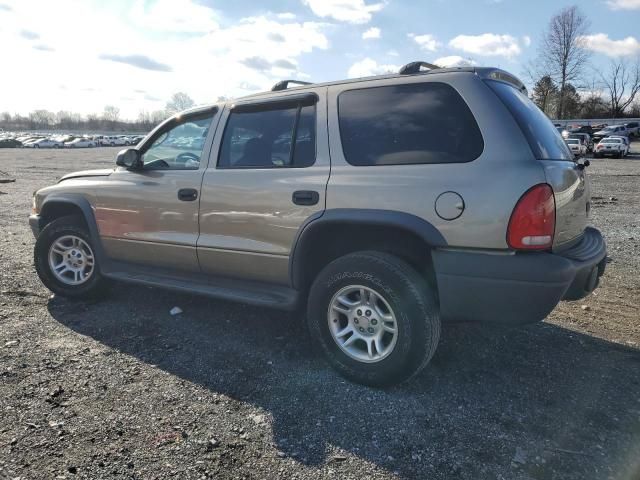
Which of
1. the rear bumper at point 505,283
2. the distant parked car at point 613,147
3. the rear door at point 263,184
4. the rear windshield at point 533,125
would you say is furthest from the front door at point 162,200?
the distant parked car at point 613,147

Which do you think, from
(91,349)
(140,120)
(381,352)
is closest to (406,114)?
(381,352)

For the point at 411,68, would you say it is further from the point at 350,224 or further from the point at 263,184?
the point at 263,184

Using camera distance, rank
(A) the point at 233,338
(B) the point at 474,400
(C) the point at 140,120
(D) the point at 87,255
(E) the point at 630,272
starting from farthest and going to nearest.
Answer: (C) the point at 140,120
(E) the point at 630,272
(D) the point at 87,255
(A) the point at 233,338
(B) the point at 474,400

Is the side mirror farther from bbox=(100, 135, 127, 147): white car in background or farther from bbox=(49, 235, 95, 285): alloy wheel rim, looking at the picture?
bbox=(100, 135, 127, 147): white car in background

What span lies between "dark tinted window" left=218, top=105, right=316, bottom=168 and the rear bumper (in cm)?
124

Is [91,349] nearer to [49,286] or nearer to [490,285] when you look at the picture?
[49,286]

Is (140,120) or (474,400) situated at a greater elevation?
(140,120)

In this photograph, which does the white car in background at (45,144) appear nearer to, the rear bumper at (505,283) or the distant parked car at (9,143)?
the distant parked car at (9,143)

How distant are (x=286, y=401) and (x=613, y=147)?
110 feet

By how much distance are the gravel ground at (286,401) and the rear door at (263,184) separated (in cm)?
71

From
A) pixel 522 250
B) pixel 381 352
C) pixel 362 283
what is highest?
pixel 522 250

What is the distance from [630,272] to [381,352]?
4.00 m

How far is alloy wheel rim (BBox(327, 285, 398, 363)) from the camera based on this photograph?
2984 millimetres

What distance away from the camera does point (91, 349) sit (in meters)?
3.58
